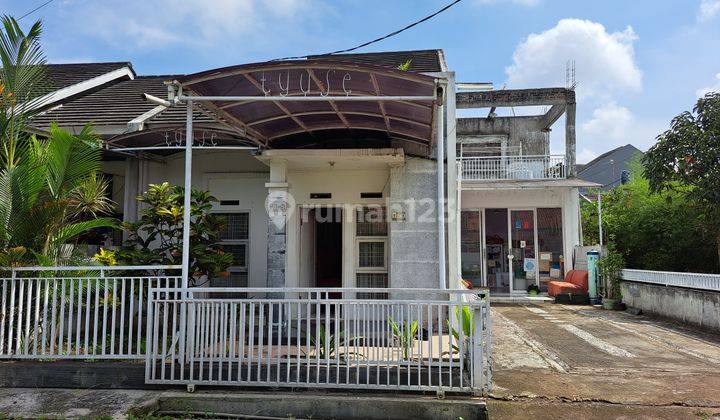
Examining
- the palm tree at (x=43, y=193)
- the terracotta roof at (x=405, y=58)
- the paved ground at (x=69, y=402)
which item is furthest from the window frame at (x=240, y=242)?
the terracotta roof at (x=405, y=58)

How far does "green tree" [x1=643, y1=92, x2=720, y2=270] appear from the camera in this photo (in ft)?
30.3

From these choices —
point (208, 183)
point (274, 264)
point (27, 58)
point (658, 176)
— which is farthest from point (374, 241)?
point (658, 176)

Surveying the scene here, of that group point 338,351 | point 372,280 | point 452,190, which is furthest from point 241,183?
point 338,351

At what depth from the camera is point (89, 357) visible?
5070 mm

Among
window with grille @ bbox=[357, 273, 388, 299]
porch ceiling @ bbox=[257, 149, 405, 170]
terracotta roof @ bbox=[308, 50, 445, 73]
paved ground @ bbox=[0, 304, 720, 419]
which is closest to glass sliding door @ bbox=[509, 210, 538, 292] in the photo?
terracotta roof @ bbox=[308, 50, 445, 73]

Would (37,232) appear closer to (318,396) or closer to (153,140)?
(153,140)

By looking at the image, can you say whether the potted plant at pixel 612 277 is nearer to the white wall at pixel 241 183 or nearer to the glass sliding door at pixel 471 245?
the glass sliding door at pixel 471 245

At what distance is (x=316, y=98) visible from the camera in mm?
4914

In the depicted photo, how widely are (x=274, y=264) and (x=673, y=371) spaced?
5370mm

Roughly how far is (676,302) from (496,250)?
232 inches

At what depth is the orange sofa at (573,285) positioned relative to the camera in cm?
1236

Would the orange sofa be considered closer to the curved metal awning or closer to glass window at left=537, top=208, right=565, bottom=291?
glass window at left=537, top=208, right=565, bottom=291

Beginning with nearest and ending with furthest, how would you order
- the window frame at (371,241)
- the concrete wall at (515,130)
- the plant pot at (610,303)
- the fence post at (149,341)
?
the fence post at (149,341) → the window frame at (371,241) → the plant pot at (610,303) → the concrete wall at (515,130)

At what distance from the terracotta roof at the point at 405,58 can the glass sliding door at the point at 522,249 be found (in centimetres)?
526
